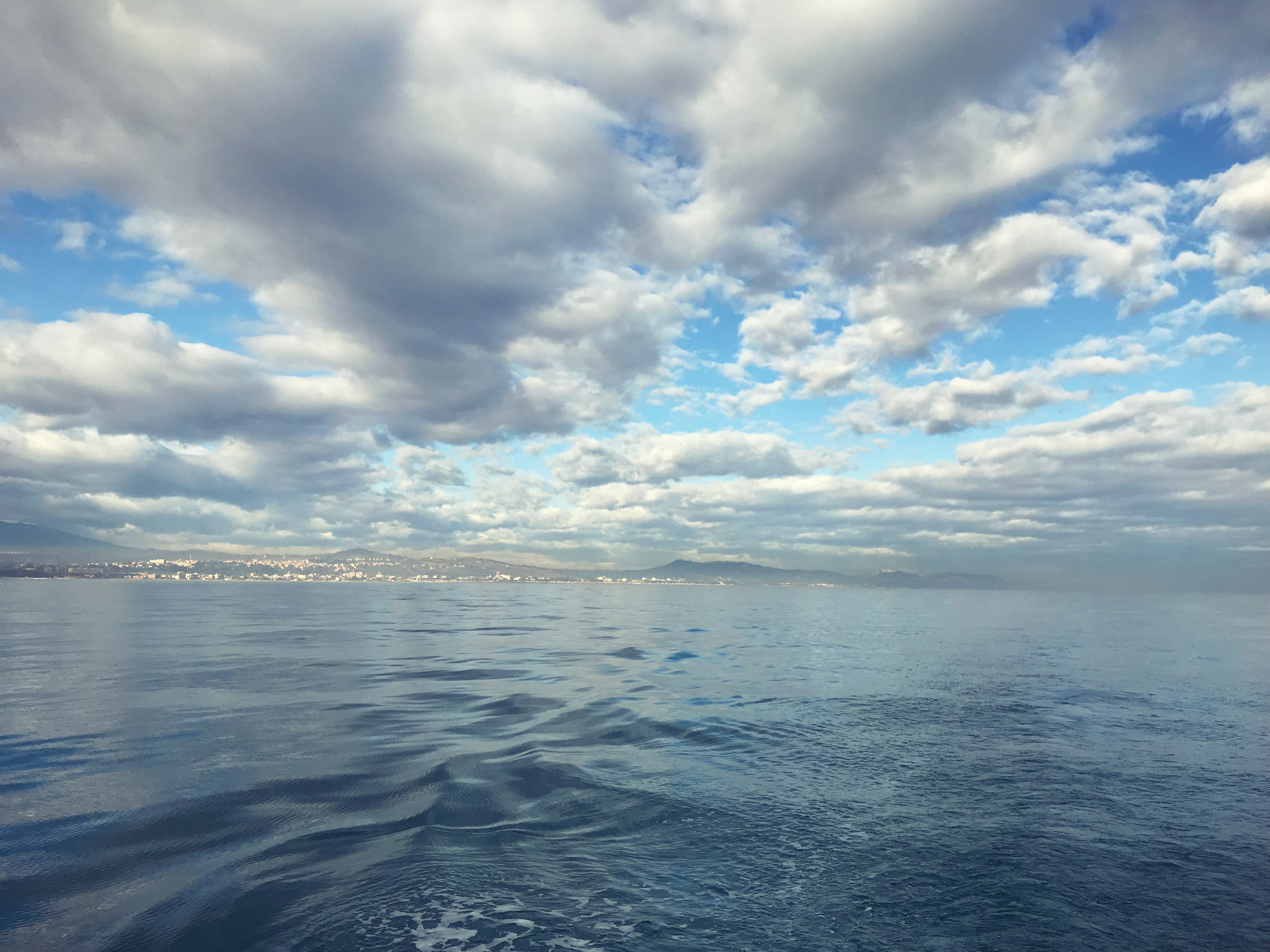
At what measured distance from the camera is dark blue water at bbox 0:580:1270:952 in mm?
8164

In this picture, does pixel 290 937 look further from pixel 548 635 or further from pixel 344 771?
pixel 548 635

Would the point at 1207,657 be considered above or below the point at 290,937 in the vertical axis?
below

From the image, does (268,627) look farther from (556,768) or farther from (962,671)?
(962,671)

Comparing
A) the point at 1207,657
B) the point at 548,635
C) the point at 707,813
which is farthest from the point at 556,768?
the point at 1207,657

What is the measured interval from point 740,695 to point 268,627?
152 feet

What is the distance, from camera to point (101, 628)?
51.1 metres

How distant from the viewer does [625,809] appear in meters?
12.1

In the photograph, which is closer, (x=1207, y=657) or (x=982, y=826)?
(x=982, y=826)

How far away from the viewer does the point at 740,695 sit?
2445 centimetres

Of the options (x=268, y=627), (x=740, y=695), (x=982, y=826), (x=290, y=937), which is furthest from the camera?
(x=268, y=627)

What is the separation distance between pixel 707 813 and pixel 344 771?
27.1 ft

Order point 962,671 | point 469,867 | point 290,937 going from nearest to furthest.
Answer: point 290,937 → point 469,867 → point 962,671

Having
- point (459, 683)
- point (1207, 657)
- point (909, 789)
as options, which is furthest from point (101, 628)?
point (1207, 657)

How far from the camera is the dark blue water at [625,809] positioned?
8.16 metres
